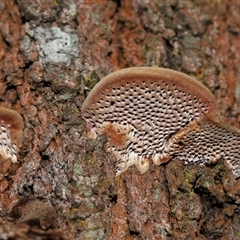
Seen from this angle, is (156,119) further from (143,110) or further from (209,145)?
(209,145)

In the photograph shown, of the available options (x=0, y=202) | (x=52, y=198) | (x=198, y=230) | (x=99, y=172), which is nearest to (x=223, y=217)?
(x=198, y=230)

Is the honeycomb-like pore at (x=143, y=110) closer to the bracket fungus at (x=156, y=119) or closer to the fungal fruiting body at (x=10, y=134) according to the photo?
the bracket fungus at (x=156, y=119)

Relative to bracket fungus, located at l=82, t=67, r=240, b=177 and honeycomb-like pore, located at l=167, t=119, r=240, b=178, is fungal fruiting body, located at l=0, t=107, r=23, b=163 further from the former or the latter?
honeycomb-like pore, located at l=167, t=119, r=240, b=178

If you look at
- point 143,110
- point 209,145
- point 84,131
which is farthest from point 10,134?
point 209,145

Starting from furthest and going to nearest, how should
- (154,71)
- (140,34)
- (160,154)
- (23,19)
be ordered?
(140,34) → (23,19) → (160,154) → (154,71)

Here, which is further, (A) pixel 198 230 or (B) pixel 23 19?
(B) pixel 23 19

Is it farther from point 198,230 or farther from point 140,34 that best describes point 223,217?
point 140,34

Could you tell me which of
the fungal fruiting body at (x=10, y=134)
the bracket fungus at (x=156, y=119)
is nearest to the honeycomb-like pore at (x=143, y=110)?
the bracket fungus at (x=156, y=119)
